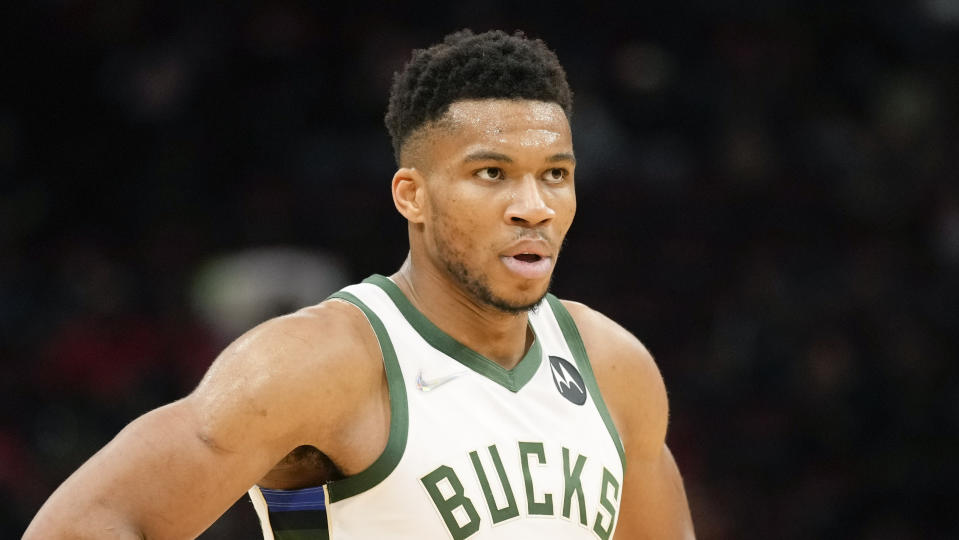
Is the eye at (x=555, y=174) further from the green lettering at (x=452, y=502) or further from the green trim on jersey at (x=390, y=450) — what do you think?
the green lettering at (x=452, y=502)

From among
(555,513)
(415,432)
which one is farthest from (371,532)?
(555,513)

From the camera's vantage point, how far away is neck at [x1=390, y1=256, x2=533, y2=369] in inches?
121

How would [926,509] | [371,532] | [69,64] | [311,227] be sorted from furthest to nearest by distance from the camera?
[69,64], [311,227], [926,509], [371,532]

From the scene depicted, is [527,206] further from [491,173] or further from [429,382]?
[429,382]

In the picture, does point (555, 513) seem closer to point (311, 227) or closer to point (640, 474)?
point (640, 474)

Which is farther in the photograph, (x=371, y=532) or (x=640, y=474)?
(x=640, y=474)

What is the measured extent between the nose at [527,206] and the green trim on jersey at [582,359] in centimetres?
51

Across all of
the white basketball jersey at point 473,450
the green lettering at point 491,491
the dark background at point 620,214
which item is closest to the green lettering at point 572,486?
the white basketball jersey at point 473,450

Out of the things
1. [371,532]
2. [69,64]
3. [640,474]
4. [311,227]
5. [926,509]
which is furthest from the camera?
[69,64]

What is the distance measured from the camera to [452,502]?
109 inches

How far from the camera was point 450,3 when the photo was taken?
31.4 feet

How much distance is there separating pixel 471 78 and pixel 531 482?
95 centimetres

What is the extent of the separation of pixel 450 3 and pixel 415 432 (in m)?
7.20

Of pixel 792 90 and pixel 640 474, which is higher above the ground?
pixel 792 90
